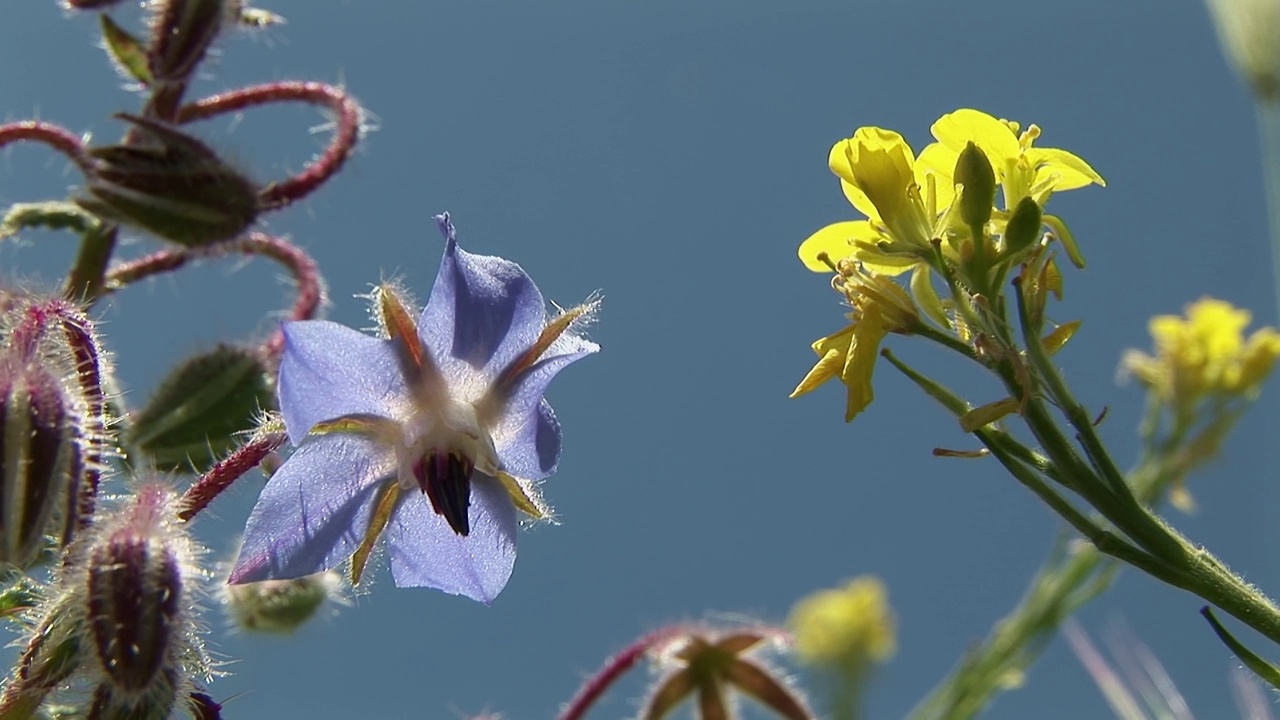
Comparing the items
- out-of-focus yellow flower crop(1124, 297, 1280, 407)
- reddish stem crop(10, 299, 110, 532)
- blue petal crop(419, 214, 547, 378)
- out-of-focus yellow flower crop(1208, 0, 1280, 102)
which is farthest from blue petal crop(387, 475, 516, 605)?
out-of-focus yellow flower crop(1124, 297, 1280, 407)

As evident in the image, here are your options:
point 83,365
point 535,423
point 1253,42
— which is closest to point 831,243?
point 535,423

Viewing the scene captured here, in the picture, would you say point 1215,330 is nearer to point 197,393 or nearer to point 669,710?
point 669,710

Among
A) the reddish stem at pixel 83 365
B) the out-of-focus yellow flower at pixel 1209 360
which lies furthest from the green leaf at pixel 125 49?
the out-of-focus yellow flower at pixel 1209 360

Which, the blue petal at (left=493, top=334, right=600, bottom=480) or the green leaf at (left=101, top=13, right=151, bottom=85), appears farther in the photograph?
the green leaf at (left=101, top=13, right=151, bottom=85)

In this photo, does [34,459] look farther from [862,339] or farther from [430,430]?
[862,339]

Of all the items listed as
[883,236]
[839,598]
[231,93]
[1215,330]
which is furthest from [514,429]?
[839,598]

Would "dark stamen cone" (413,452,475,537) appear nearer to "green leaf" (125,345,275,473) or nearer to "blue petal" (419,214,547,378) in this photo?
"blue petal" (419,214,547,378)

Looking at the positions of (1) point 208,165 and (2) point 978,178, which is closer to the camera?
(2) point 978,178
